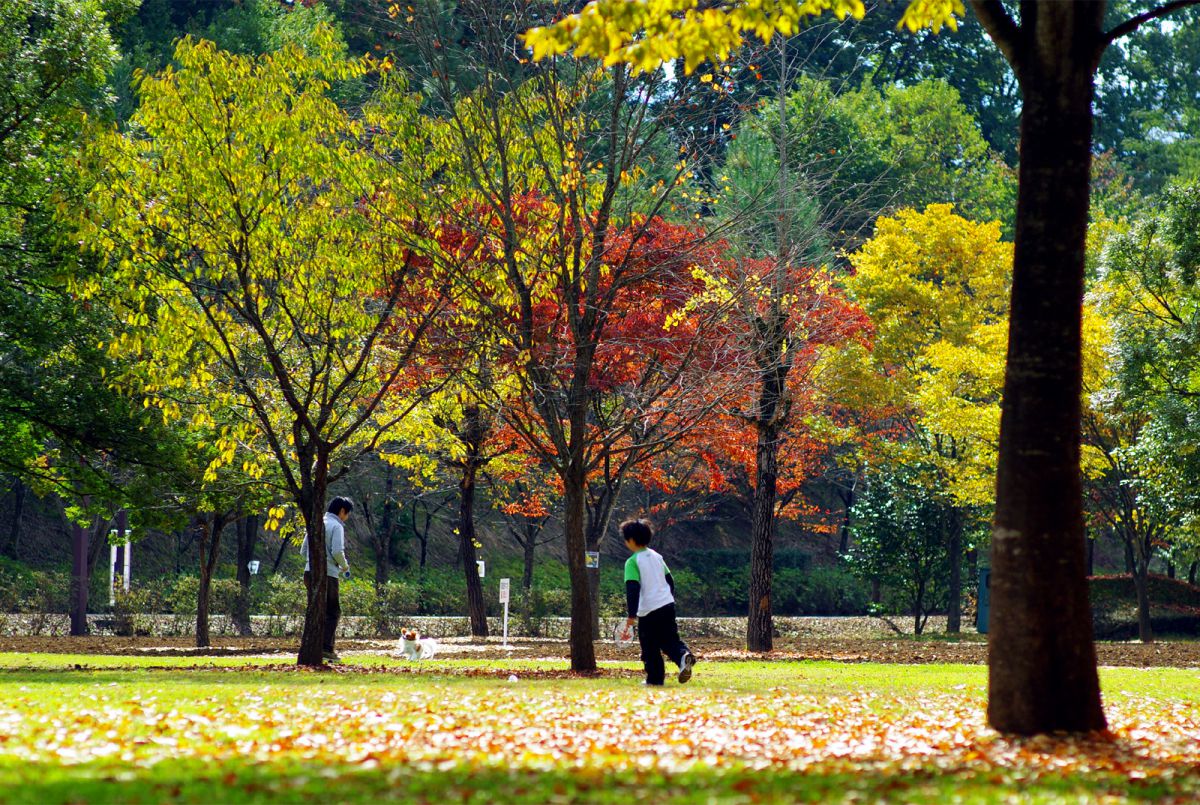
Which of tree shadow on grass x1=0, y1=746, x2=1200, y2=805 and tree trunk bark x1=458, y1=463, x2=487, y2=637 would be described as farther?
tree trunk bark x1=458, y1=463, x2=487, y2=637

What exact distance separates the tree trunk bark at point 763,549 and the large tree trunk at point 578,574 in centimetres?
781

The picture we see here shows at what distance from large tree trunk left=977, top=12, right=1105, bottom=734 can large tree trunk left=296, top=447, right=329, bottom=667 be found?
8.67m

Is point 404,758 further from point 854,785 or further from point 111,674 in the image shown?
point 111,674

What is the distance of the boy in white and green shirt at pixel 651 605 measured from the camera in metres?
11.7

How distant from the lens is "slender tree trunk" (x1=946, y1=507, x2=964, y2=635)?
31.3 m

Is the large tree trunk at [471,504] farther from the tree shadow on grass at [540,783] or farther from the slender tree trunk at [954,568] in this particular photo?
the tree shadow on grass at [540,783]

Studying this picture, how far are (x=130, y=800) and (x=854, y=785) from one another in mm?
2928

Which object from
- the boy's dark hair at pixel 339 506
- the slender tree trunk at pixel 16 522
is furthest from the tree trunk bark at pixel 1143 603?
the slender tree trunk at pixel 16 522

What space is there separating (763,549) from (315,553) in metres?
9.34

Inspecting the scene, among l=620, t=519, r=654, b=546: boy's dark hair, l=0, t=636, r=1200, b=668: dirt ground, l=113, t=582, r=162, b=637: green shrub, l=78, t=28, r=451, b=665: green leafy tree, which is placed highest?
l=78, t=28, r=451, b=665: green leafy tree

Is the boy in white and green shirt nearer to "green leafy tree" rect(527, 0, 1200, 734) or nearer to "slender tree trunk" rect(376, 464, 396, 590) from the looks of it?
"green leafy tree" rect(527, 0, 1200, 734)

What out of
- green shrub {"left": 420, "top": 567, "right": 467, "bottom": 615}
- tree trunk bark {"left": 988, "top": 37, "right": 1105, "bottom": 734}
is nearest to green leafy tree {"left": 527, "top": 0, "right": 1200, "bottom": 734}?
tree trunk bark {"left": 988, "top": 37, "right": 1105, "bottom": 734}

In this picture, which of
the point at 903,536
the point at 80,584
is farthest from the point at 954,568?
the point at 80,584

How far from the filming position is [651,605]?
11.7 meters
